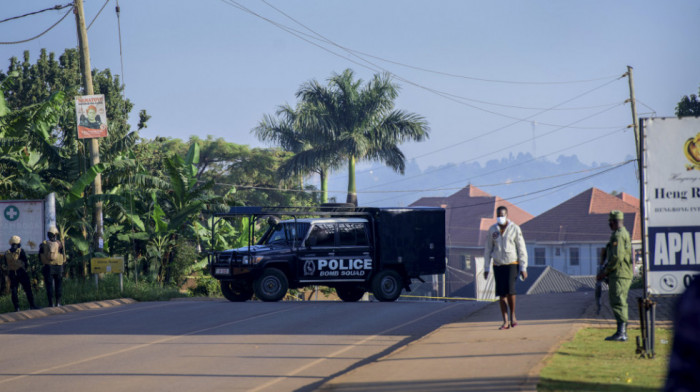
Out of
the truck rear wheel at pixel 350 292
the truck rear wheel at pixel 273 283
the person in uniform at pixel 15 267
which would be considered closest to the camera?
the person in uniform at pixel 15 267

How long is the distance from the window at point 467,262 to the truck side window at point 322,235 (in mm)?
70209

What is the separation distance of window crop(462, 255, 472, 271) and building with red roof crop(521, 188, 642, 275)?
7.34 meters

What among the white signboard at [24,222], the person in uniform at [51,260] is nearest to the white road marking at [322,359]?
the person in uniform at [51,260]

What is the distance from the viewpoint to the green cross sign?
69.1 ft

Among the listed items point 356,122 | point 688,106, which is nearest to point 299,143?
point 356,122

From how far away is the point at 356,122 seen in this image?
47.7 m

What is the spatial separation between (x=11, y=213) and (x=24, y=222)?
390 mm

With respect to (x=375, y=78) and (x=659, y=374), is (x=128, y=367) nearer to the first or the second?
(x=659, y=374)

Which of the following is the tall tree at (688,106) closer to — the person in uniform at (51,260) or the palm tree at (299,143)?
the palm tree at (299,143)

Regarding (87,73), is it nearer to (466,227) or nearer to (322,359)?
(322,359)

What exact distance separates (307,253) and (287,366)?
11.7m

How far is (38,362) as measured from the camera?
37.3ft

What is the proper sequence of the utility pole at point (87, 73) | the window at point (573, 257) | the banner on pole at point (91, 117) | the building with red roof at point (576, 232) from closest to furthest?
the banner on pole at point (91, 117) < the utility pole at point (87, 73) < the building with red roof at point (576, 232) < the window at point (573, 257)

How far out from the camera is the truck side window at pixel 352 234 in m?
22.5
